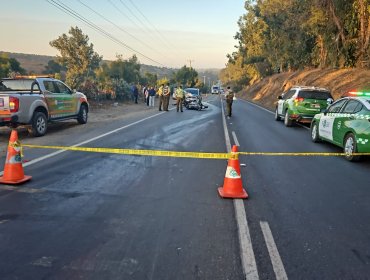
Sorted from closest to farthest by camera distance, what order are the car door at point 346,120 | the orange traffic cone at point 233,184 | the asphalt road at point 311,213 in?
the asphalt road at point 311,213, the orange traffic cone at point 233,184, the car door at point 346,120

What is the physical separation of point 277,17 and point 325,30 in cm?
1668

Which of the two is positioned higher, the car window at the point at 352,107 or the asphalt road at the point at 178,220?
the car window at the point at 352,107

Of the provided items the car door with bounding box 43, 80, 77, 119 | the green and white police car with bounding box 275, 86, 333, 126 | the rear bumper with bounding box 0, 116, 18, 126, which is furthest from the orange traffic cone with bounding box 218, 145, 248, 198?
the green and white police car with bounding box 275, 86, 333, 126

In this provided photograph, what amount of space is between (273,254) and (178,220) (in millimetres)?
1419

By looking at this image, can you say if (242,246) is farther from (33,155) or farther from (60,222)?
(33,155)

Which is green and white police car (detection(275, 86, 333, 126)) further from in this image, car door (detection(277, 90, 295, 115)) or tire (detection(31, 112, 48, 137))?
tire (detection(31, 112, 48, 137))

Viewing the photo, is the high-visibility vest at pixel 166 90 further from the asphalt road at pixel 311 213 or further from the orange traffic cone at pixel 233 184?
the orange traffic cone at pixel 233 184

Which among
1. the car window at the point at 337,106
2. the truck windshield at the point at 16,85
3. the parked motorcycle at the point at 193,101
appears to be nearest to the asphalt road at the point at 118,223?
the car window at the point at 337,106

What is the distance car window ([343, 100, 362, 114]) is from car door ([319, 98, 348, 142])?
0.32 m

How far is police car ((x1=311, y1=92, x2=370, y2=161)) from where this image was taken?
914cm

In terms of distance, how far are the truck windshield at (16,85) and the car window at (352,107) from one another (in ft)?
33.3

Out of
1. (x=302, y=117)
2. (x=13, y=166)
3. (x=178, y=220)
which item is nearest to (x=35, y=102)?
(x=13, y=166)

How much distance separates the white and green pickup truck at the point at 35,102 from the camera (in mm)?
11648

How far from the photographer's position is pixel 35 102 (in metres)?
12.5
